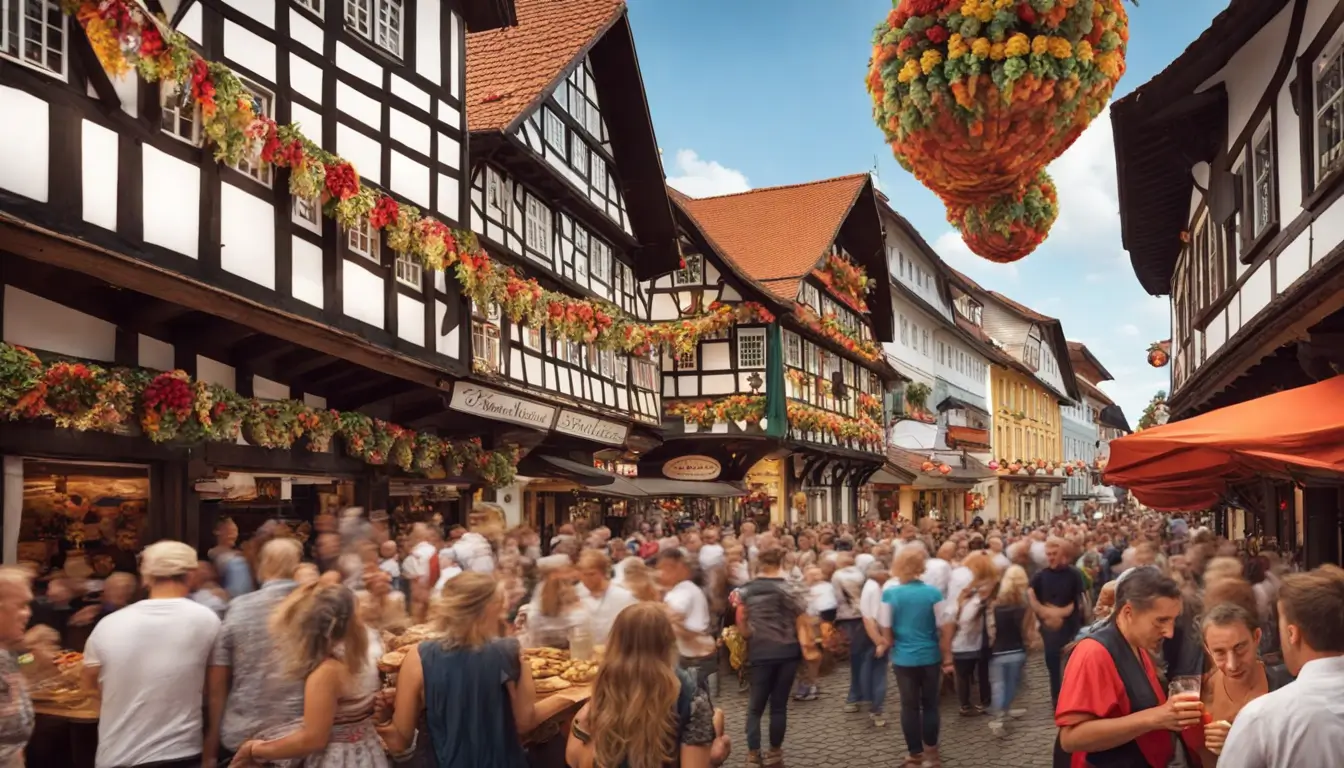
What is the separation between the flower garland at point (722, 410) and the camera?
96.0ft

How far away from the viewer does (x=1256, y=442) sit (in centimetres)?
732

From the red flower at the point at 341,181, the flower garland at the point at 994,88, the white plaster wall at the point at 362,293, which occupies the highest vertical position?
the red flower at the point at 341,181

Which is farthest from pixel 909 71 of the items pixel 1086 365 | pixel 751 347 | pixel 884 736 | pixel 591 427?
pixel 1086 365

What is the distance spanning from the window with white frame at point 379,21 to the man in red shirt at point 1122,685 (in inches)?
493

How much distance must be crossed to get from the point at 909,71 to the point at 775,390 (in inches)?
1026

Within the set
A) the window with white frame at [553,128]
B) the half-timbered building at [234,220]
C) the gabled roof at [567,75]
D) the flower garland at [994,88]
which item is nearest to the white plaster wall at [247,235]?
the half-timbered building at [234,220]

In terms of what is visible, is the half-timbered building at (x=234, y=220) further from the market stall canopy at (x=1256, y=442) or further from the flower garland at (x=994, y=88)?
the market stall canopy at (x=1256, y=442)

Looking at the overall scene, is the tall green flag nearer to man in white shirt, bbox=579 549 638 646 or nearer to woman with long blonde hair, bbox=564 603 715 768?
man in white shirt, bbox=579 549 638 646

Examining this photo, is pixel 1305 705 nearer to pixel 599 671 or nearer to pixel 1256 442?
pixel 599 671

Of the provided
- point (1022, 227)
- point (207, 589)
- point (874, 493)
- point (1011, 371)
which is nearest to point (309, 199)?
point (207, 589)

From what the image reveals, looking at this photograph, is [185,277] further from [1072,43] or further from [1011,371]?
[1011,371]

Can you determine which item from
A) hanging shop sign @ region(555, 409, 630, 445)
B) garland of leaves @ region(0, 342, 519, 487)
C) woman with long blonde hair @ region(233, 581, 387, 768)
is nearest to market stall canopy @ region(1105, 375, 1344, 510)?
woman with long blonde hair @ region(233, 581, 387, 768)

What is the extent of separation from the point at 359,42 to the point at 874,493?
113 ft

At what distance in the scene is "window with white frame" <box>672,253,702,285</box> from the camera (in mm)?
30328
